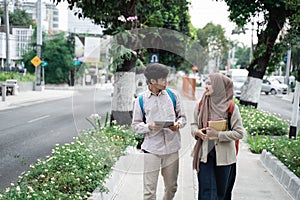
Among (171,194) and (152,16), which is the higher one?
(152,16)

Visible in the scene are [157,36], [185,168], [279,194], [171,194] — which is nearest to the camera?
[171,194]

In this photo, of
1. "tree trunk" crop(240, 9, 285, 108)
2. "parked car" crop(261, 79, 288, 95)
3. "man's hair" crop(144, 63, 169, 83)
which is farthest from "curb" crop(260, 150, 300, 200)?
"parked car" crop(261, 79, 288, 95)

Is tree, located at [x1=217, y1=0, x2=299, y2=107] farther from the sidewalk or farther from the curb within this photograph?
the sidewalk

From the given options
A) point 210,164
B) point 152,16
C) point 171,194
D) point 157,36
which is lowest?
point 171,194

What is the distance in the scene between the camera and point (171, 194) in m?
4.03

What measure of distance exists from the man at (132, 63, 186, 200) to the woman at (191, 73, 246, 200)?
0.21 meters

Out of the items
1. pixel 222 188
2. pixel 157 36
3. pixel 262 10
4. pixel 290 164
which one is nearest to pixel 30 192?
pixel 222 188

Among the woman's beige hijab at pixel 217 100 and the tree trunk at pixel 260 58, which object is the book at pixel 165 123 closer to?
the woman's beige hijab at pixel 217 100

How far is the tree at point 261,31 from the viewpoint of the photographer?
10617 millimetres

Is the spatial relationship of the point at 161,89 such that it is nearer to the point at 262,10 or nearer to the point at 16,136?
the point at 16,136

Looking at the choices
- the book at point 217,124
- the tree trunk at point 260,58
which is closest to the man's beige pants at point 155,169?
the book at point 217,124

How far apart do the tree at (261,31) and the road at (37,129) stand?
14.5ft

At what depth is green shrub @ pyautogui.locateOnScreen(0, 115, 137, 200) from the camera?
12.6 feet

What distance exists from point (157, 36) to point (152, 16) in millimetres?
5201
